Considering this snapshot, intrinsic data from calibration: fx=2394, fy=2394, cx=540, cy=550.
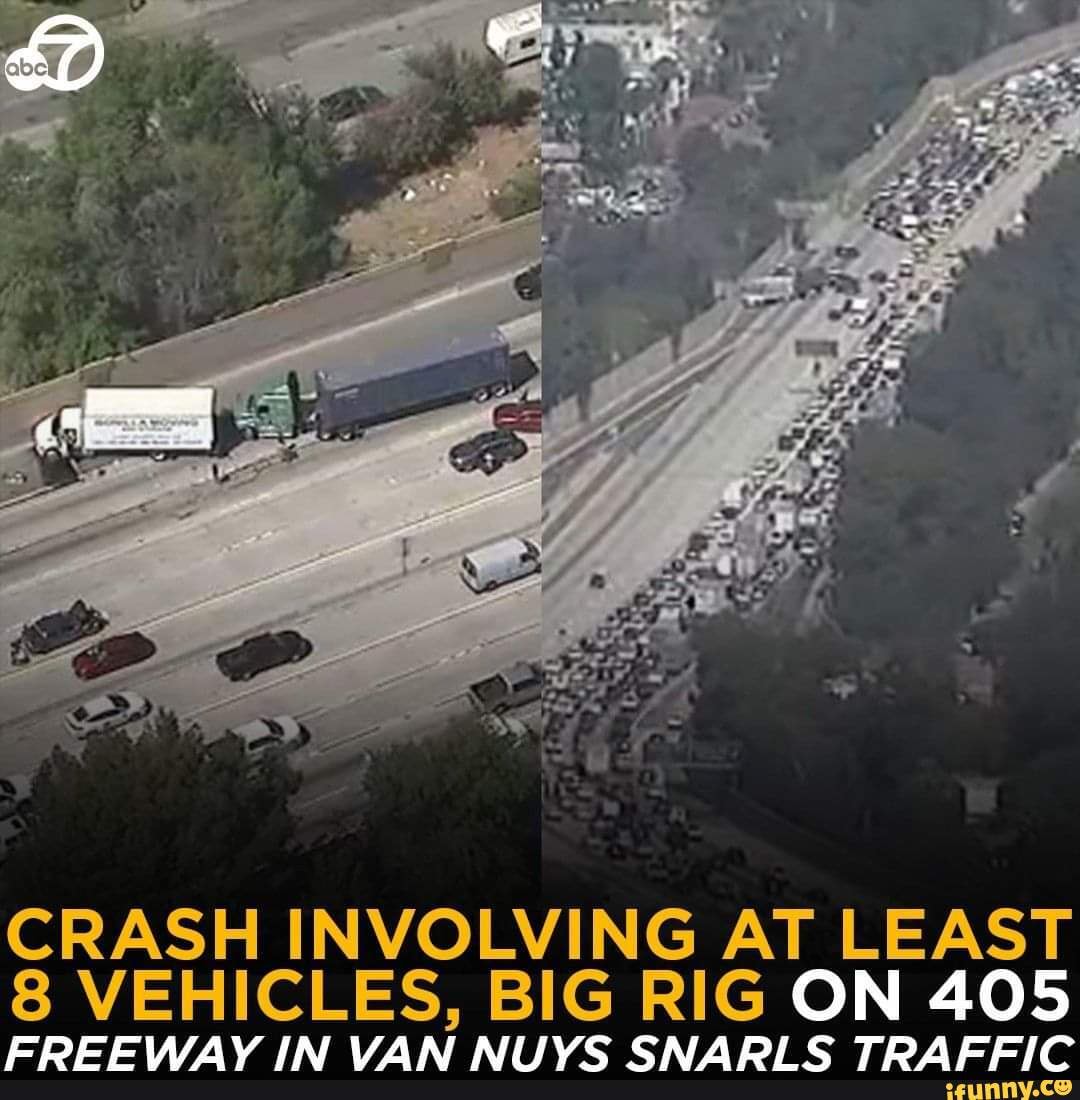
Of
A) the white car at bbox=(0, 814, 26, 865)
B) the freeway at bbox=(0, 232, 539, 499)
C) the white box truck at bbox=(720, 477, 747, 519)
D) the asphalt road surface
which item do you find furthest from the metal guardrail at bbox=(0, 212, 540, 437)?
the white car at bbox=(0, 814, 26, 865)

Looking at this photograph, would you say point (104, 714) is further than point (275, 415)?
No

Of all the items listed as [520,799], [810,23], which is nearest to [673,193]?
[810,23]

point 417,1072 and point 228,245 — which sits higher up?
point 228,245

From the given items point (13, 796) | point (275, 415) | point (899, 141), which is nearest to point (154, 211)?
point (275, 415)

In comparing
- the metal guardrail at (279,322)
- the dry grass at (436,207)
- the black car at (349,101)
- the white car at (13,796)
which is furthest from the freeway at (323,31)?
the white car at (13,796)

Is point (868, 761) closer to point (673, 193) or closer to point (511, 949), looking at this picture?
point (511, 949)

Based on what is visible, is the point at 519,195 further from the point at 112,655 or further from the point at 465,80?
the point at 112,655
